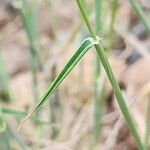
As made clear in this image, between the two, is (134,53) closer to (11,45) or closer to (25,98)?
(25,98)

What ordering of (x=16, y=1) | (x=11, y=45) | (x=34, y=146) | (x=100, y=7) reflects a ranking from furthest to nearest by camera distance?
(x=11, y=45), (x=34, y=146), (x=16, y=1), (x=100, y=7)

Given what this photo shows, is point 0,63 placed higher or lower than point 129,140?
higher

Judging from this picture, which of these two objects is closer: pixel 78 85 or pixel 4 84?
pixel 4 84

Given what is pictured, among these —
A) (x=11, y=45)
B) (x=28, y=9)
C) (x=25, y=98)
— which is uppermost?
(x=11, y=45)

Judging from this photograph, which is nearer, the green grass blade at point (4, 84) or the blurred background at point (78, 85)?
the blurred background at point (78, 85)

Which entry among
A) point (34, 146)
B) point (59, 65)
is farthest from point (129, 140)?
point (59, 65)

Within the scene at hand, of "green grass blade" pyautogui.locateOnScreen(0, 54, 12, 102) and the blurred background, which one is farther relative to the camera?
"green grass blade" pyautogui.locateOnScreen(0, 54, 12, 102)

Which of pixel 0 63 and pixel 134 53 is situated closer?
pixel 0 63

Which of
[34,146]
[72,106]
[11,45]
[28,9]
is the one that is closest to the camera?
[28,9]
